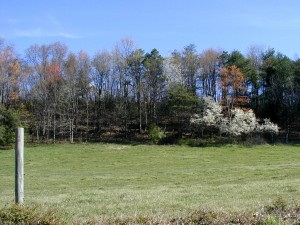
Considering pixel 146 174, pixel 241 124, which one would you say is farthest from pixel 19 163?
pixel 241 124

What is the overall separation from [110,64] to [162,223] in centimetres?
7442

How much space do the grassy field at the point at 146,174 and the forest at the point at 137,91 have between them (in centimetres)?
1936

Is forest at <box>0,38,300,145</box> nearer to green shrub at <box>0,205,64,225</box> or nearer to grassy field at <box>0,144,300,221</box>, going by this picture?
grassy field at <box>0,144,300,221</box>

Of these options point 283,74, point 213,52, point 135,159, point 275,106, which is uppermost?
point 213,52

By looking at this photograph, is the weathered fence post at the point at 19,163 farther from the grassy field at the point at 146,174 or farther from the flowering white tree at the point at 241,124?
the flowering white tree at the point at 241,124

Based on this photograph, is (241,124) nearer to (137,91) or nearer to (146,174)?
(137,91)

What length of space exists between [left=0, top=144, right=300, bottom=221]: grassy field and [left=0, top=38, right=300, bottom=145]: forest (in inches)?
762

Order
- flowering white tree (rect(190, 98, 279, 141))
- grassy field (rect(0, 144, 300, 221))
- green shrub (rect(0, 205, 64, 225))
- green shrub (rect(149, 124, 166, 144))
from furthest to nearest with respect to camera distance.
Result: 1. flowering white tree (rect(190, 98, 279, 141))
2. green shrub (rect(149, 124, 166, 144))
3. grassy field (rect(0, 144, 300, 221))
4. green shrub (rect(0, 205, 64, 225))

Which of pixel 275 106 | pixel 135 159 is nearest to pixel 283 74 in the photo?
pixel 275 106

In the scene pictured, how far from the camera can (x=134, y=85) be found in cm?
8044

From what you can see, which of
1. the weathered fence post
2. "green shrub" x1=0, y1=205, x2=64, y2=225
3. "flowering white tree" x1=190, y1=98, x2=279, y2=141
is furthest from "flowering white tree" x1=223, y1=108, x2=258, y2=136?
"green shrub" x1=0, y1=205, x2=64, y2=225

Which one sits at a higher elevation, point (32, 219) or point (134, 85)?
point (134, 85)

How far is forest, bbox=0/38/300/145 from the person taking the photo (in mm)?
72562

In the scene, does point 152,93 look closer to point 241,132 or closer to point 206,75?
point 206,75
